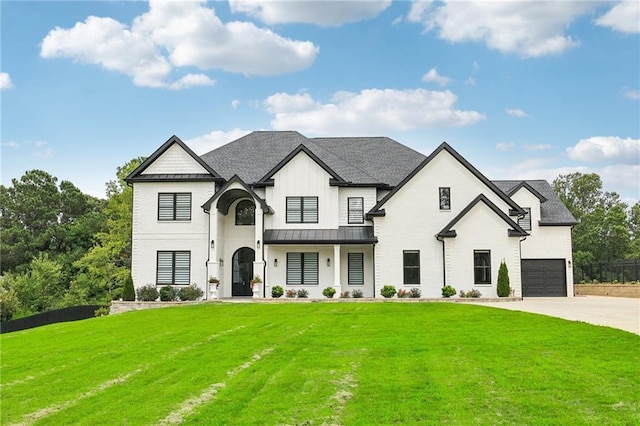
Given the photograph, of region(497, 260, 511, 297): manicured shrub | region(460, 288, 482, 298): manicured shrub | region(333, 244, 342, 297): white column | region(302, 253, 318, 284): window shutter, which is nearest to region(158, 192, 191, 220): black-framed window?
region(302, 253, 318, 284): window shutter

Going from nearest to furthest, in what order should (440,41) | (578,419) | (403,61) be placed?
1. (578,419)
2. (440,41)
3. (403,61)

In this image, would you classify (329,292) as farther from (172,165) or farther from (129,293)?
(172,165)

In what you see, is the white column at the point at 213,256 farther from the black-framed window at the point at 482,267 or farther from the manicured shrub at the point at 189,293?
Answer: the black-framed window at the point at 482,267

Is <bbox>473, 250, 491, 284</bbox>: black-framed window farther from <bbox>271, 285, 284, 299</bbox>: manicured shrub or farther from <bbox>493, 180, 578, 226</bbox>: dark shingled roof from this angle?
<bbox>271, 285, 284, 299</bbox>: manicured shrub

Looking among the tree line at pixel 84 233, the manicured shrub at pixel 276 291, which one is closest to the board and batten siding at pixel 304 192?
the manicured shrub at pixel 276 291

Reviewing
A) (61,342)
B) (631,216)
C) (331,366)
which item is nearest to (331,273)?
(61,342)

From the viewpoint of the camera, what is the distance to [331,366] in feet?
32.1

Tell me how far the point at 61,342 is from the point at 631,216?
213 feet

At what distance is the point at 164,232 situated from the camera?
28625 mm

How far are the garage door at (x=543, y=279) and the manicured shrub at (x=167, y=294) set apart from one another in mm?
20048

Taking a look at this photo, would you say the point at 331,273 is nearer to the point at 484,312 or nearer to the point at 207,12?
the point at 484,312

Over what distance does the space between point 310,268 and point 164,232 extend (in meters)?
7.96

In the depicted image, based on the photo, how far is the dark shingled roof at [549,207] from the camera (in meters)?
32.4

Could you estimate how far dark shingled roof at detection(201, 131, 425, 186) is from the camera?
30.4m
